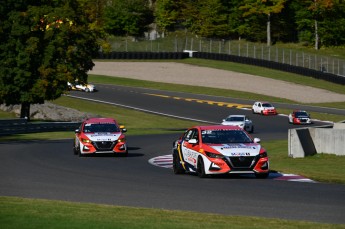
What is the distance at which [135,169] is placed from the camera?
2650cm

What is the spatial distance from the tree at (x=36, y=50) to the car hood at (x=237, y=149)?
123ft

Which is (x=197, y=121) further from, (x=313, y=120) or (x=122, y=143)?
(x=122, y=143)

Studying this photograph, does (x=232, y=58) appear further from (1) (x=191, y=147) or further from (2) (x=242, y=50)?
(1) (x=191, y=147)

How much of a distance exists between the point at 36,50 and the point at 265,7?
71103 mm

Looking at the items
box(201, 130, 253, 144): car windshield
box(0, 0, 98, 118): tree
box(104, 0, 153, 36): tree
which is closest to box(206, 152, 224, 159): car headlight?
box(201, 130, 253, 144): car windshield

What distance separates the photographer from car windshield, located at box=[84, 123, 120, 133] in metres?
34.2

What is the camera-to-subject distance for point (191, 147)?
24031mm

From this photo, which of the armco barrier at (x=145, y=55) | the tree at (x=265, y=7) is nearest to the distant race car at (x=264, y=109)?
the armco barrier at (x=145, y=55)

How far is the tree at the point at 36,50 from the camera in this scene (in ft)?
195

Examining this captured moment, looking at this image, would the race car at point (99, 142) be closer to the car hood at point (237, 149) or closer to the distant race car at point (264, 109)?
the car hood at point (237, 149)

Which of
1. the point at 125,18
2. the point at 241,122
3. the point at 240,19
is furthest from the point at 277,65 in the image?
the point at 241,122

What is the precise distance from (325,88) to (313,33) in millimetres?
34843

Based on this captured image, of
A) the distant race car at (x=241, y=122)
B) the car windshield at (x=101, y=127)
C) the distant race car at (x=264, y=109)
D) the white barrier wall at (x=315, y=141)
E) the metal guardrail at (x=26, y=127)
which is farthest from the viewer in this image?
the distant race car at (x=264, y=109)

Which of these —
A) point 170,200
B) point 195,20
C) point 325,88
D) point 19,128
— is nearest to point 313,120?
point 325,88
